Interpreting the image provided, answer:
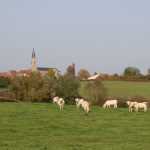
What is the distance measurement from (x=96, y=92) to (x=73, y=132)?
33.3 m

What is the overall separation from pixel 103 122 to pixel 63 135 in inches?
249

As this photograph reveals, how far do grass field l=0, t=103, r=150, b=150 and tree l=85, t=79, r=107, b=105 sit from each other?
22480mm

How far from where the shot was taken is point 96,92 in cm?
5584

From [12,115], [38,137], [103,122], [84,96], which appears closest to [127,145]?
[38,137]

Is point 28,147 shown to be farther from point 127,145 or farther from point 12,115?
point 12,115

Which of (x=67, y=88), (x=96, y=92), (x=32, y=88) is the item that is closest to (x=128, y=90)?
(x=96, y=92)

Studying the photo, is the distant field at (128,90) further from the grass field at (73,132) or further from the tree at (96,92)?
the grass field at (73,132)

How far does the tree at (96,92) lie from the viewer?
55.0 m

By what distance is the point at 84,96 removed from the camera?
56.7 metres

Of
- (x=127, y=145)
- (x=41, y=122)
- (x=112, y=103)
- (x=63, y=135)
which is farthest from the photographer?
(x=112, y=103)

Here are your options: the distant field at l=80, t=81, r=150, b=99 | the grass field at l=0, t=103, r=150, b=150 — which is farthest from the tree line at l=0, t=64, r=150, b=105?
the grass field at l=0, t=103, r=150, b=150

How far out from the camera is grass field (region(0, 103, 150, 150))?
17641 millimetres

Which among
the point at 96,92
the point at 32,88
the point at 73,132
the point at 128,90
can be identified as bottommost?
the point at 73,132

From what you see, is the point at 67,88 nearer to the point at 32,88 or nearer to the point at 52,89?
the point at 52,89
